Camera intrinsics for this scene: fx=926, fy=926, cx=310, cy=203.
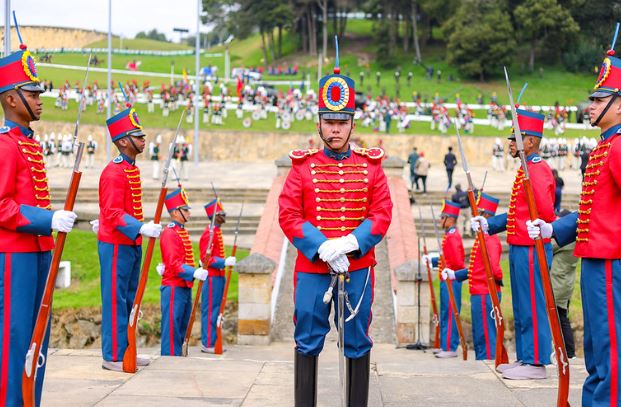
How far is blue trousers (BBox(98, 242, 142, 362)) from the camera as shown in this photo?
8.03 metres

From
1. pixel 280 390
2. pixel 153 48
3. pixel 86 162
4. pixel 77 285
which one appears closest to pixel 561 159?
pixel 86 162

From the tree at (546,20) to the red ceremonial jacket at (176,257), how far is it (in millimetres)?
57108

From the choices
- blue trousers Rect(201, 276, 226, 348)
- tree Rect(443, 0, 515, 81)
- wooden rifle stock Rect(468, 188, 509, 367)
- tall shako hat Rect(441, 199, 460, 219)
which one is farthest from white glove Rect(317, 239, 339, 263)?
tree Rect(443, 0, 515, 81)

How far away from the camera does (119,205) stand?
8.07 meters

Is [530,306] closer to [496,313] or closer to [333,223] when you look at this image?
[496,313]

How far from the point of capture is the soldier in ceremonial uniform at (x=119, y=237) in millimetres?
7996

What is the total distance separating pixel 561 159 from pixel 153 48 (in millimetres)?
69901

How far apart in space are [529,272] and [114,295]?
3567 mm

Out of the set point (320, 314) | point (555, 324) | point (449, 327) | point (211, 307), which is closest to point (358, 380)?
point (320, 314)

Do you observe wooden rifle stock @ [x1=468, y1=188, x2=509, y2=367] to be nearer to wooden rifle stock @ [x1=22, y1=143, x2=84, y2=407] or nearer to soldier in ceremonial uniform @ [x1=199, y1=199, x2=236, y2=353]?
wooden rifle stock @ [x1=22, y1=143, x2=84, y2=407]

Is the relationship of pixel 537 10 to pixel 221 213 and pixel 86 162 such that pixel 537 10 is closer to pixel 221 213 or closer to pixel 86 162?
pixel 86 162

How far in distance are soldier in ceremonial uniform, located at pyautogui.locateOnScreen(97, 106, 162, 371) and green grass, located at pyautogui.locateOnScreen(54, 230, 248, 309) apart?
21.9ft

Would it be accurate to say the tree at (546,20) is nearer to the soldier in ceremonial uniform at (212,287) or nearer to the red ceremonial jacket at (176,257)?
the soldier in ceremonial uniform at (212,287)

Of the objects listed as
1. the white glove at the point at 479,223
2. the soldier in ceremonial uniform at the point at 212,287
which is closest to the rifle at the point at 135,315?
the white glove at the point at 479,223
